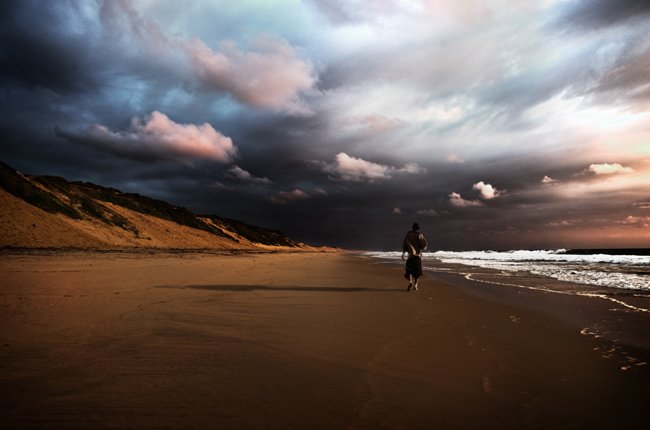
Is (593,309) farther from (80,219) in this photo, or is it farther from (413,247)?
(80,219)

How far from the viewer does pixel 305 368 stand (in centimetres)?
400

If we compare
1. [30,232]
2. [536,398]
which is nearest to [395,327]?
[536,398]

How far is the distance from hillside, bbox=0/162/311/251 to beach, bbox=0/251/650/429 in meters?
29.7

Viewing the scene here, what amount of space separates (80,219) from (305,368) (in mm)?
50469

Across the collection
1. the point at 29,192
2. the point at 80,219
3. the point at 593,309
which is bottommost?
the point at 593,309

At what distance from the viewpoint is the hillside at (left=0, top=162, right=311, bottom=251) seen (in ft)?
105

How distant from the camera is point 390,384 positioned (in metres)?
3.58

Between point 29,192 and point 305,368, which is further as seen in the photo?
point 29,192

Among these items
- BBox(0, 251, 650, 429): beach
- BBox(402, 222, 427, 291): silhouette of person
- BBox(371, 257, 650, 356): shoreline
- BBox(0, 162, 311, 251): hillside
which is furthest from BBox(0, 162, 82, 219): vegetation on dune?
BBox(371, 257, 650, 356): shoreline

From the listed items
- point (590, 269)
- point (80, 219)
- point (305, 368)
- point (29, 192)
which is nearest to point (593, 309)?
point (305, 368)

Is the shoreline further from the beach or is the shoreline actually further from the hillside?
the hillside

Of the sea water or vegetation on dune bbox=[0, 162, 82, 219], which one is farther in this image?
vegetation on dune bbox=[0, 162, 82, 219]

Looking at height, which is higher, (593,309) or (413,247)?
(413,247)

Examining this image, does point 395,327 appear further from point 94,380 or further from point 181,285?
point 181,285
